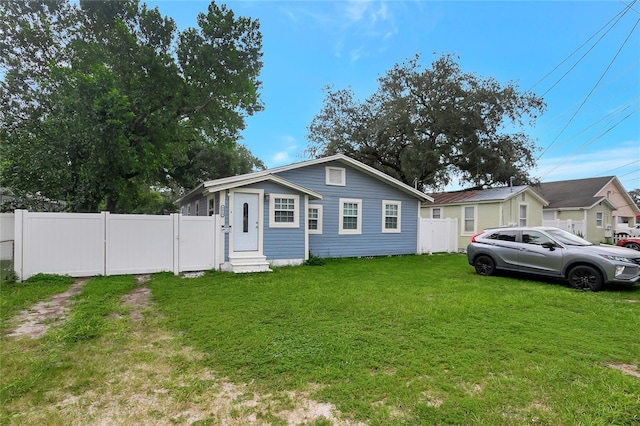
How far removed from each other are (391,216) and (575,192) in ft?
59.9

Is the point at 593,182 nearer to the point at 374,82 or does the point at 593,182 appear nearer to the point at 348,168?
the point at 374,82

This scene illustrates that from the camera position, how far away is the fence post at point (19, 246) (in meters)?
7.29

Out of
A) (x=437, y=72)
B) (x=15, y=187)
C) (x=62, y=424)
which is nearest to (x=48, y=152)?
(x=15, y=187)

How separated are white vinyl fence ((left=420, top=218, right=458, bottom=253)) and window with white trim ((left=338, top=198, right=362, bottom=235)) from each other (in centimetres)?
372

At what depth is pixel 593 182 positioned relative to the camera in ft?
79.8

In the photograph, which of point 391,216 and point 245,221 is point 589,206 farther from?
point 245,221

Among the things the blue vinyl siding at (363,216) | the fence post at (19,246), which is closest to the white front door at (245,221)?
the blue vinyl siding at (363,216)

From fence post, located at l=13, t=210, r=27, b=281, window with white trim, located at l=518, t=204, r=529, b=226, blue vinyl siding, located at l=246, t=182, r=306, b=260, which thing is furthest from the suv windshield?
fence post, located at l=13, t=210, r=27, b=281

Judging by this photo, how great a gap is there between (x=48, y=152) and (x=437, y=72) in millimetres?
20625

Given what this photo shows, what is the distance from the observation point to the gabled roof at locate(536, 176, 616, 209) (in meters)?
21.3

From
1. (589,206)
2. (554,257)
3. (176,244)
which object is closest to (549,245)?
(554,257)

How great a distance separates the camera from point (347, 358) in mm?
3447

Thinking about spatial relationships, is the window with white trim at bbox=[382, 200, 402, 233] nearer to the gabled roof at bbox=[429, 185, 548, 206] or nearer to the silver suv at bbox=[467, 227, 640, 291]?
the gabled roof at bbox=[429, 185, 548, 206]

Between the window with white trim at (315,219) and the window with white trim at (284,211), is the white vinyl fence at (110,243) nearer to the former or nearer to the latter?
the window with white trim at (284,211)
